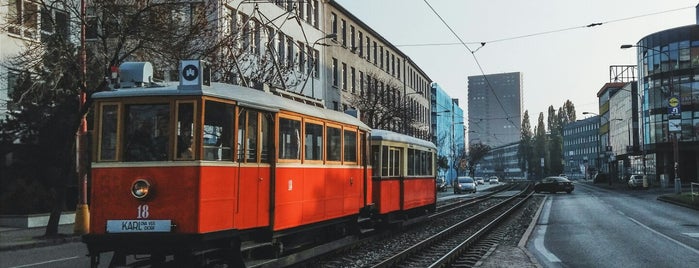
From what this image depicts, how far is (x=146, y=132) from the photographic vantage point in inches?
317

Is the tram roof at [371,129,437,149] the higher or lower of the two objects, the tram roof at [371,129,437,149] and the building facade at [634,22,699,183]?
the lower

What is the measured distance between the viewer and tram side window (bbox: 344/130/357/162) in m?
12.3

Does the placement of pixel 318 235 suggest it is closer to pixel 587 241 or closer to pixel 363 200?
pixel 363 200

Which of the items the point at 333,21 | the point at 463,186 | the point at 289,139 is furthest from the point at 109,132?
the point at 463,186

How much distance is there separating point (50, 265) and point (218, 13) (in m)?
15.9

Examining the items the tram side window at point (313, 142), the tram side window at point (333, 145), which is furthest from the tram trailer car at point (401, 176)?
the tram side window at point (313, 142)

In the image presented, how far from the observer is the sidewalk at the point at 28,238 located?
14.4 m

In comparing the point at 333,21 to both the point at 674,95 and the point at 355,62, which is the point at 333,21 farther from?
the point at 674,95

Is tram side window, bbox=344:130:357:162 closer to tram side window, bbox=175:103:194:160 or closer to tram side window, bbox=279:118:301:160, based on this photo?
tram side window, bbox=279:118:301:160

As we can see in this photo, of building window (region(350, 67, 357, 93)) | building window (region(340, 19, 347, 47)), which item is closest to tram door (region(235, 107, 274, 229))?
building window (region(340, 19, 347, 47))

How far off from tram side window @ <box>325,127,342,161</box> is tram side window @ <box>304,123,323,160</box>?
1.07 ft

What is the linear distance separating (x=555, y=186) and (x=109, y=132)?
44.1 m

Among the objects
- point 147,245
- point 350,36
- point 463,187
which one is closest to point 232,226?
point 147,245

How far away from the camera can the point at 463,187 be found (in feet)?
172
